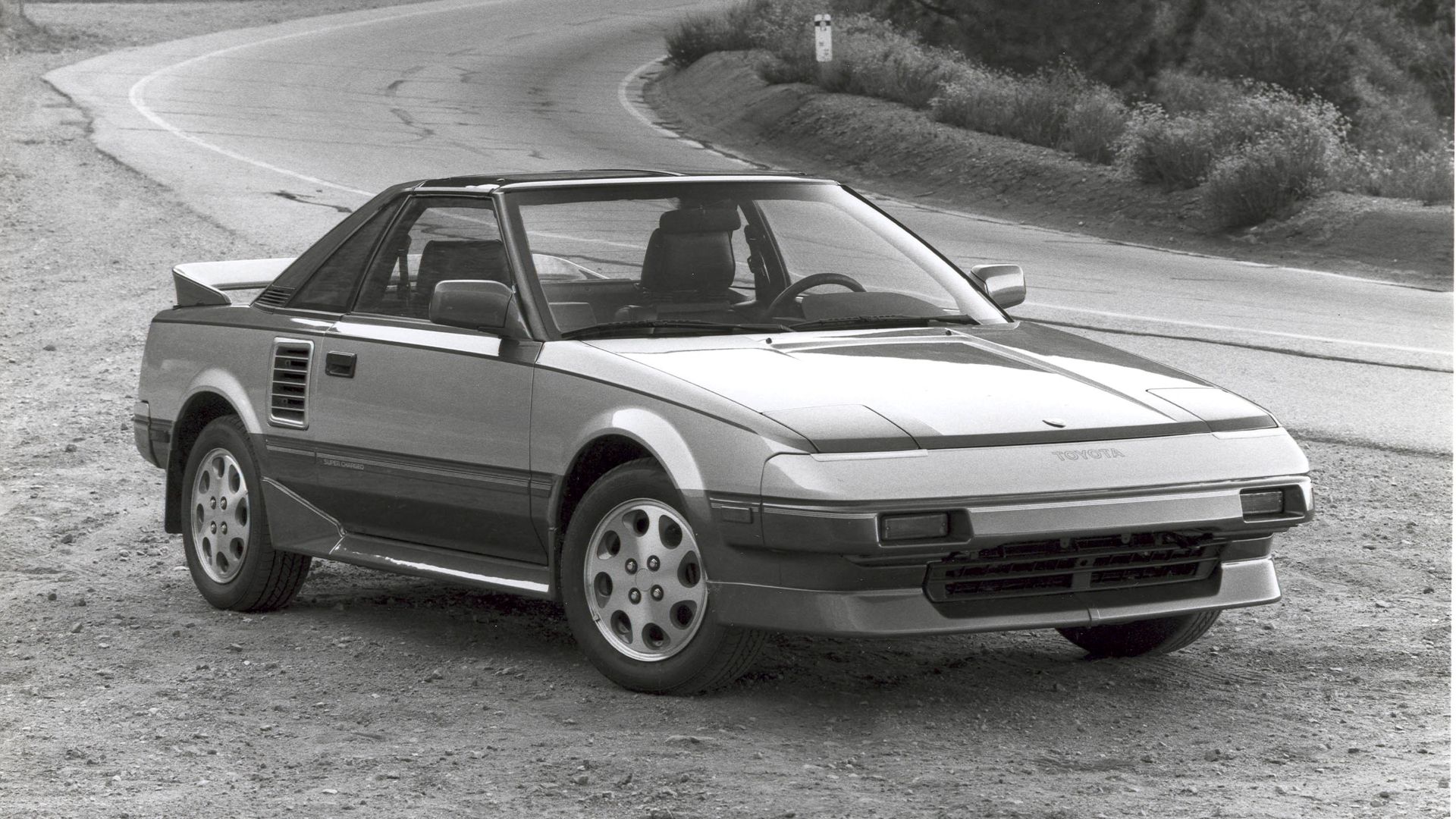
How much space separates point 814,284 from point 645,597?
1.34 meters

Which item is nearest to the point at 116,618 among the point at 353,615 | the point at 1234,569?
the point at 353,615

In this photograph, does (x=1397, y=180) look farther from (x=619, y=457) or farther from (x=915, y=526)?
→ (x=915, y=526)

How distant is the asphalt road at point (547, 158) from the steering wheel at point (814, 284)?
4.50 meters

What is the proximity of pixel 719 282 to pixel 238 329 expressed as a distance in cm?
197

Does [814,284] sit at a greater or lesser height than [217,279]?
greater

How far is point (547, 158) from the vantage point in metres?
24.5

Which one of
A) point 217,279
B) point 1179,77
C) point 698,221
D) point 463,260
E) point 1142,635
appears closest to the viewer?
point 1142,635

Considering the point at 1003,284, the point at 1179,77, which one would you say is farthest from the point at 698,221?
the point at 1179,77

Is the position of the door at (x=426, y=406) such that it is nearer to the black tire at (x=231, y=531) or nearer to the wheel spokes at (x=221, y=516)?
the black tire at (x=231, y=531)

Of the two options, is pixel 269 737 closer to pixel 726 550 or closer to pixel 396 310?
pixel 726 550

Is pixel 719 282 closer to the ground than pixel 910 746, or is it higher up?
higher up

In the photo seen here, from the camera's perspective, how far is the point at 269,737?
5.15 m

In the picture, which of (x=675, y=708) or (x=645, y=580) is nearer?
(x=675, y=708)

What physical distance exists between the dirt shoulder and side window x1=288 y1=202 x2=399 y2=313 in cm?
1203
